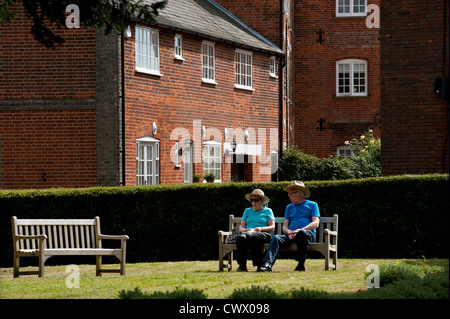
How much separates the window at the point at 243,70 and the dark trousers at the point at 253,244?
52.7ft

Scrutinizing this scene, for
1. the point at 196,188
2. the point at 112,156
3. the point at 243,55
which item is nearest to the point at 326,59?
the point at 243,55

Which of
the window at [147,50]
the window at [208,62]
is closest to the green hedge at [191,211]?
the window at [147,50]

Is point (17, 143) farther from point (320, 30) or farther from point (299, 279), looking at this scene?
point (320, 30)

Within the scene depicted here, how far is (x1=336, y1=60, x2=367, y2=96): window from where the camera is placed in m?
36.7

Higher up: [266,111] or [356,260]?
[266,111]

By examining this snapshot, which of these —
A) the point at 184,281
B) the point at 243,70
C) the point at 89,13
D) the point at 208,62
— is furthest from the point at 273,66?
the point at 184,281

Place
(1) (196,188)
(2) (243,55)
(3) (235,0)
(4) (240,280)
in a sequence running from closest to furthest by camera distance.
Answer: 1. (4) (240,280)
2. (1) (196,188)
3. (2) (243,55)
4. (3) (235,0)

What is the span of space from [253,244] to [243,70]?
1685 cm

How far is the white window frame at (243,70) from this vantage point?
91.7 feet

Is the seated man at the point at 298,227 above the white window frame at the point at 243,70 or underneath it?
underneath

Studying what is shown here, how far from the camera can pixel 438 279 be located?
333 inches

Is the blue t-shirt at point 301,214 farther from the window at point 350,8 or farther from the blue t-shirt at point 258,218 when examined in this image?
the window at point 350,8

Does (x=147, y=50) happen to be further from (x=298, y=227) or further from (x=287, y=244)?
(x=287, y=244)

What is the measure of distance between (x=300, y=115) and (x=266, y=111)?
25.0 ft
